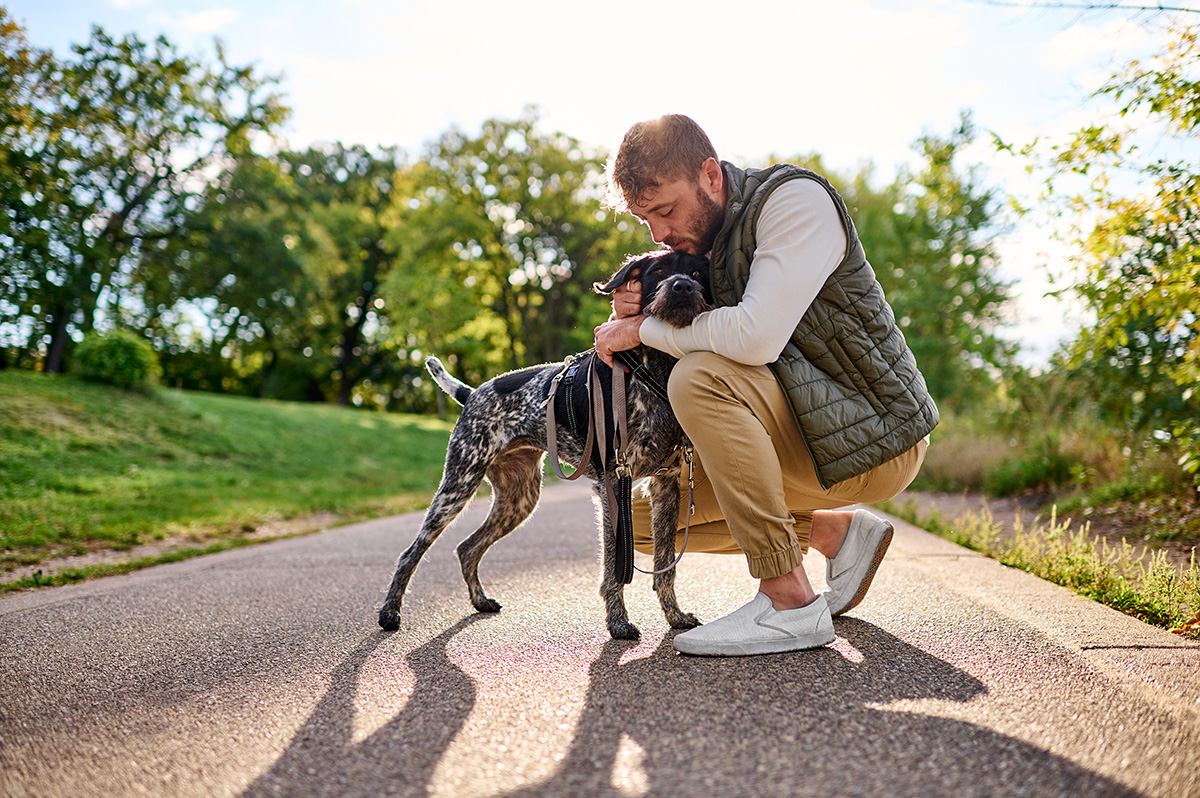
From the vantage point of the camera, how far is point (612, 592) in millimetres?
2852

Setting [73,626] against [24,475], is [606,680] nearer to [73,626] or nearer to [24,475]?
[73,626]

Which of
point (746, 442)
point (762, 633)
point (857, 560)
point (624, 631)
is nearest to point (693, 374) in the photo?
point (746, 442)

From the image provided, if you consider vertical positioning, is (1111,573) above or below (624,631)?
above

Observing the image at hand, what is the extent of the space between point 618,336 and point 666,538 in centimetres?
84

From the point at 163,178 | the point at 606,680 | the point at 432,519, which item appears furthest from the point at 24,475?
the point at 163,178

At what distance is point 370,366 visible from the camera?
44312mm

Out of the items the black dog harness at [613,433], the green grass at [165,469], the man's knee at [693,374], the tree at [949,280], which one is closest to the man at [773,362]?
the man's knee at [693,374]

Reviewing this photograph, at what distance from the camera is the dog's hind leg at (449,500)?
10.7ft

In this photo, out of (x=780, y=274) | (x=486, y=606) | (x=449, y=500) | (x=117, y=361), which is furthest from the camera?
(x=117, y=361)

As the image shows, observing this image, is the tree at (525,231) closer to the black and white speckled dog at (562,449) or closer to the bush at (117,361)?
the bush at (117,361)

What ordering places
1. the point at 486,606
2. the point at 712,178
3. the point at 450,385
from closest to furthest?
1. the point at 712,178
2. the point at 486,606
3. the point at 450,385

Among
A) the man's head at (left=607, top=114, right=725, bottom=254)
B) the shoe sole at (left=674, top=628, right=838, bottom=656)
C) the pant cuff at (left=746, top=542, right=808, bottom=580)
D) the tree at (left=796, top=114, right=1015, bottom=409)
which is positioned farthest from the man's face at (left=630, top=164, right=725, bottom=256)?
the tree at (left=796, top=114, right=1015, bottom=409)

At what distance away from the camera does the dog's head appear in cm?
264

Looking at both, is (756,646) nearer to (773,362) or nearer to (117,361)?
(773,362)
